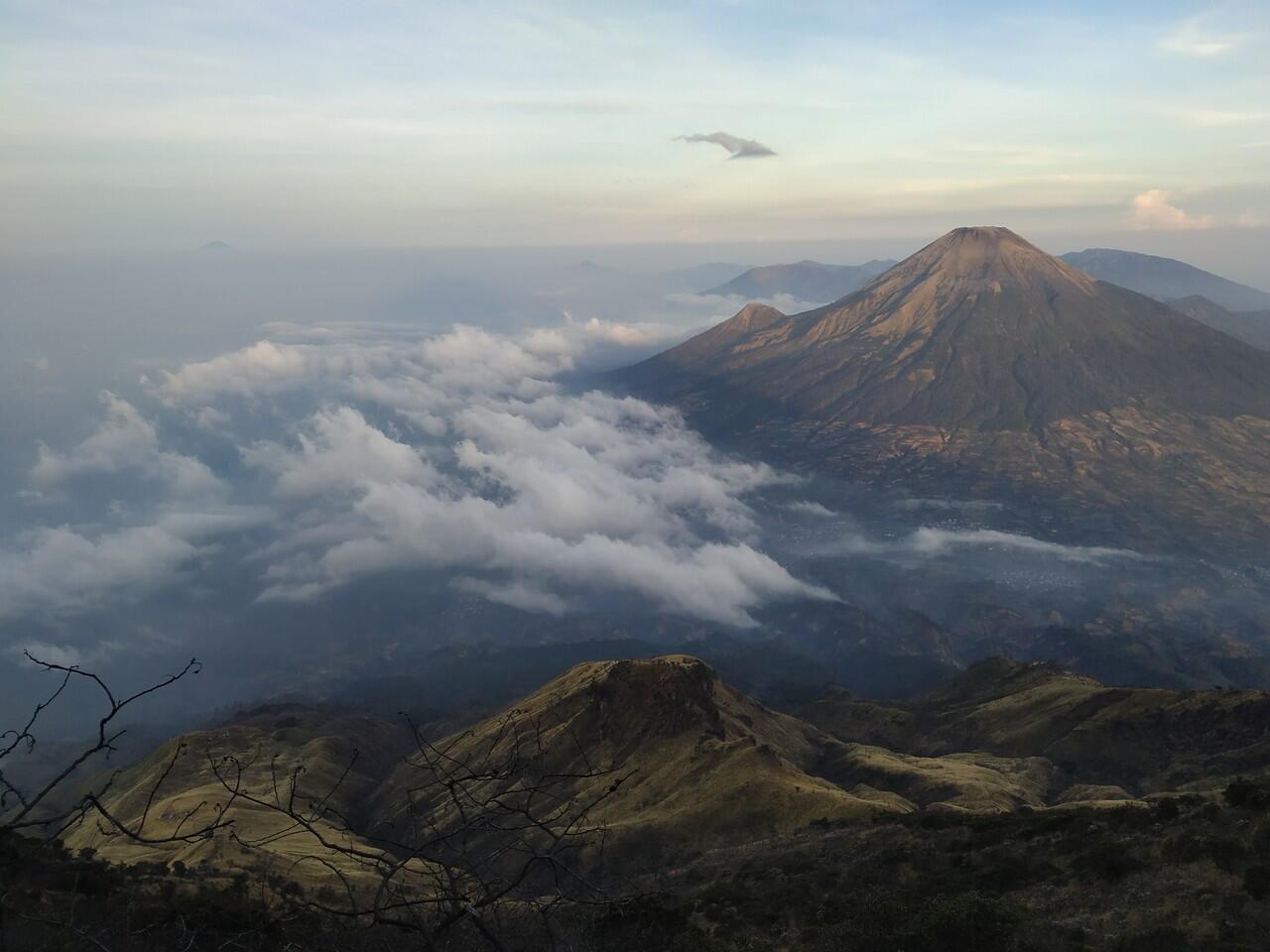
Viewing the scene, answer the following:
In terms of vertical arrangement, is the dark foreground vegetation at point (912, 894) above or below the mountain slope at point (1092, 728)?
above

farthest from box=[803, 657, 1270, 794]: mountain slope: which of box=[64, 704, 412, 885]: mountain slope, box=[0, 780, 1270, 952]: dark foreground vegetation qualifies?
box=[64, 704, 412, 885]: mountain slope

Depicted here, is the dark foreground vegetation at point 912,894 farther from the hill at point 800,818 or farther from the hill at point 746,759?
the hill at point 746,759

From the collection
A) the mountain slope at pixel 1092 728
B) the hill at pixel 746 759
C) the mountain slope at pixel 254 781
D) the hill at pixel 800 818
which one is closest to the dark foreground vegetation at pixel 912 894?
the hill at pixel 800 818

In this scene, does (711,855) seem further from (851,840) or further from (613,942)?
(613,942)

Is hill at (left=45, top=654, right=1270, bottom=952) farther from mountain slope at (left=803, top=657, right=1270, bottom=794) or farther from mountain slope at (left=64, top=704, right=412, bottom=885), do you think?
mountain slope at (left=64, top=704, right=412, bottom=885)

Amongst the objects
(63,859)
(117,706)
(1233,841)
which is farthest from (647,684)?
(117,706)

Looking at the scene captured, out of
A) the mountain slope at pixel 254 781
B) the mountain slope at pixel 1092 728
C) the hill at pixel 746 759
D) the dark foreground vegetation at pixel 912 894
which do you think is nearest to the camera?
the dark foreground vegetation at pixel 912 894

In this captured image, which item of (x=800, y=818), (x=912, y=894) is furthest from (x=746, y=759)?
(x=912, y=894)

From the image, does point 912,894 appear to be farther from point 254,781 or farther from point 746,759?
point 254,781
